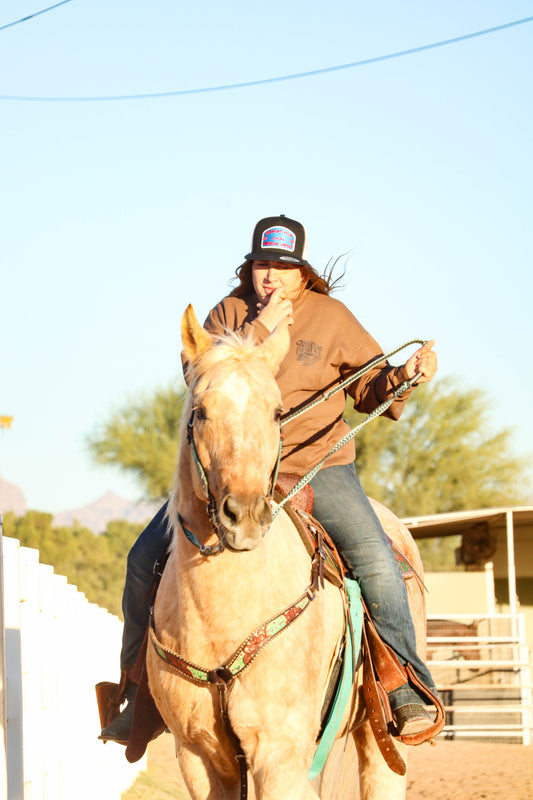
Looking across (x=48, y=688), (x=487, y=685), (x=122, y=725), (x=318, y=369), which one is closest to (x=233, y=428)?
(x=318, y=369)

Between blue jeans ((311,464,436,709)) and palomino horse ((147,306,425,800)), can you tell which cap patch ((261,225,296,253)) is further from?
blue jeans ((311,464,436,709))

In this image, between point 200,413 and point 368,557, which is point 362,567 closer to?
point 368,557

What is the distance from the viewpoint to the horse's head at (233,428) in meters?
3.68

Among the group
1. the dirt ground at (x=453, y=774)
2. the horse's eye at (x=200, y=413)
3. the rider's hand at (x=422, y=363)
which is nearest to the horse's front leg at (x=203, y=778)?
the horse's eye at (x=200, y=413)

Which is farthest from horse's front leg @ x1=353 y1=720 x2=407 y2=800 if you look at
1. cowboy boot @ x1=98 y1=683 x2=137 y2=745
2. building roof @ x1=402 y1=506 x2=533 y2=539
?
building roof @ x1=402 y1=506 x2=533 y2=539

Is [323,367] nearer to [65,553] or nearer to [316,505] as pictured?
[316,505]

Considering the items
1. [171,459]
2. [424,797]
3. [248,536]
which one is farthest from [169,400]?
[248,536]

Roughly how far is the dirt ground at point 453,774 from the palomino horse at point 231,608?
6.68 m

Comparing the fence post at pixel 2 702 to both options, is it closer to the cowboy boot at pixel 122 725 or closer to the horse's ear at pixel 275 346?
the cowboy boot at pixel 122 725

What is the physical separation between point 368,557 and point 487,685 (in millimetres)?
12183

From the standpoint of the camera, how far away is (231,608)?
4125mm

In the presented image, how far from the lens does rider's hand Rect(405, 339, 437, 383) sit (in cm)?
520

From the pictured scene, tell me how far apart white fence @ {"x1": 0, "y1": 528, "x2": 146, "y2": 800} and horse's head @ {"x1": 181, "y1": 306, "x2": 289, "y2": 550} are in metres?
2.30

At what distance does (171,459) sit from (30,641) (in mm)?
37076
